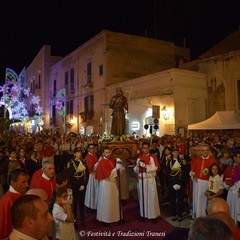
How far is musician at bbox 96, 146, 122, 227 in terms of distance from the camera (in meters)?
6.95

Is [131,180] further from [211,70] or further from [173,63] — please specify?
[173,63]

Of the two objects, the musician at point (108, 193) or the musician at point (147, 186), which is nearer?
the musician at point (108, 193)

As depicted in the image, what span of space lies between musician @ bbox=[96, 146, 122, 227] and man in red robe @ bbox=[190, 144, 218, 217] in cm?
191

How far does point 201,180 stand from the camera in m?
6.91

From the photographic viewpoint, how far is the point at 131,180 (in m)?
12.1

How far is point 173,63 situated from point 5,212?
27632 mm

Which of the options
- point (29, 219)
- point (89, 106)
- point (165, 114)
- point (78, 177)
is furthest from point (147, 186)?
point (89, 106)

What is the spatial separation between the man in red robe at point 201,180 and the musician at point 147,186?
3.26 feet

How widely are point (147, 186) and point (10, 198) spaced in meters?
4.42

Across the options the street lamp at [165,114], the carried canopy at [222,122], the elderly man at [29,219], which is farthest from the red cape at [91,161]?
the street lamp at [165,114]

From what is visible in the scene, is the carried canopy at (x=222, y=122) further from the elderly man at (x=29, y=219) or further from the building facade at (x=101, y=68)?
the elderly man at (x=29, y=219)

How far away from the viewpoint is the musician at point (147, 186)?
23.5 feet

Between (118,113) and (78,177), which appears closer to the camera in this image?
(78,177)

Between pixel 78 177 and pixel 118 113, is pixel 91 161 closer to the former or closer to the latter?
pixel 78 177
